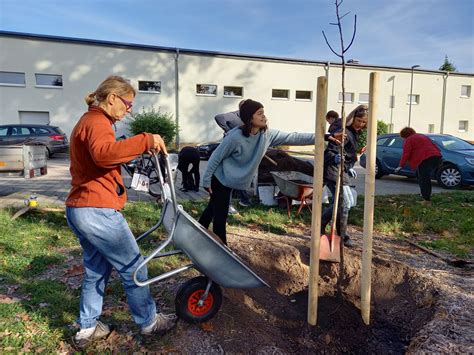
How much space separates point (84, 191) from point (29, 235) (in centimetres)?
315

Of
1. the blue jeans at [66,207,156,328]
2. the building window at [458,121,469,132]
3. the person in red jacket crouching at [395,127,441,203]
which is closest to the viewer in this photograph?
the blue jeans at [66,207,156,328]

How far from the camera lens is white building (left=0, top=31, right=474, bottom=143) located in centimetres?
2298

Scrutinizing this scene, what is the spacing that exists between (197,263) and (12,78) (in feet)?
81.9

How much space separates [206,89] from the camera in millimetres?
26406

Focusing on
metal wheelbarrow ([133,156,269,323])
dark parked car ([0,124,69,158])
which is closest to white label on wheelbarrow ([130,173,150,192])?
metal wheelbarrow ([133,156,269,323])

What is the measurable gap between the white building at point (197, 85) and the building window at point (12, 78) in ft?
0.17

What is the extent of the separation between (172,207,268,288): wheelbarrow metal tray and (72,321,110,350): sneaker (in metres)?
0.83

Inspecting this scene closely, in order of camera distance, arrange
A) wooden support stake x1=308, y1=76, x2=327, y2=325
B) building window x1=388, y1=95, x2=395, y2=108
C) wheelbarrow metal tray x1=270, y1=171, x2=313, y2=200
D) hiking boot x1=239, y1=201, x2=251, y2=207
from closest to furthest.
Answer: wooden support stake x1=308, y1=76, x2=327, y2=325
wheelbarrow metal tray x1=270, y1=171, x2=313, y2=200
hiking boot x1=239, y1=201, x2=251, y2=207
building window x1=388, y1=95, x2=395, y2=108

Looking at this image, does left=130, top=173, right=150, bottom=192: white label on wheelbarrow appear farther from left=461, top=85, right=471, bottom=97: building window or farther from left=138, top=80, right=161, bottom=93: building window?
left=461, top=85, right=471, bottom=97: building window

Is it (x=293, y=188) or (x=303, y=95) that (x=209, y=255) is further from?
(x=303, y=95)

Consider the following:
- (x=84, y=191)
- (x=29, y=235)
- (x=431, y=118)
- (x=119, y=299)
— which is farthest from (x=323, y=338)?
(x=431, y=118)

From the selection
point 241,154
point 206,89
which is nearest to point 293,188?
point 241,154

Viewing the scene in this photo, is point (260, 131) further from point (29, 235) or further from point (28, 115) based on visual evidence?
point (28, 115)

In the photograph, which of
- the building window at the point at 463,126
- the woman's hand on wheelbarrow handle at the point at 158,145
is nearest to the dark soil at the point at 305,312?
the woman's hand on wheelbarrow handle at the point at 158,145
